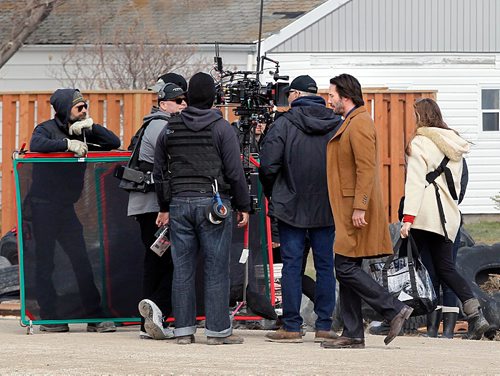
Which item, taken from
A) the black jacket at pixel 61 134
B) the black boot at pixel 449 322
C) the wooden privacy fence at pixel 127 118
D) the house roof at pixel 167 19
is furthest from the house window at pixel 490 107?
the black jacket at pixel 61 134

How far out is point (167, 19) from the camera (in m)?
28.8

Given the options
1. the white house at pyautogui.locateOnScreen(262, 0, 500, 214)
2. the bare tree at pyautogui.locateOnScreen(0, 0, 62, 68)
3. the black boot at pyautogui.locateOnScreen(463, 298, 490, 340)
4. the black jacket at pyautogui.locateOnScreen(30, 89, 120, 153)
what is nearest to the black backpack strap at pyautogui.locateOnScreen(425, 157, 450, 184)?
the black boot at pyautogui.locateOnScreen(463, 298, 490, 340)

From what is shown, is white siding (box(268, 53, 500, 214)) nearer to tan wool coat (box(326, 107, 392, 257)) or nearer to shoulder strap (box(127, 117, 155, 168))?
shoulder strap (box(127, 117, 155, 168))

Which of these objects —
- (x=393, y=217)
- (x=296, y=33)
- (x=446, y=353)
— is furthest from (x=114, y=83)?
(x=446, y=353)

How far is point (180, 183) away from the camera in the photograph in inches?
374

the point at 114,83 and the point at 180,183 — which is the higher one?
the point at 114,83

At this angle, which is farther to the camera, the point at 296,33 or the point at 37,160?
the point at 296,33

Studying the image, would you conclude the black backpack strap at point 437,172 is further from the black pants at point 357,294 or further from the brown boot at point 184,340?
the brown boot at point 184,340

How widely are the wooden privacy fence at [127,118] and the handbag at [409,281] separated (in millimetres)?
5722

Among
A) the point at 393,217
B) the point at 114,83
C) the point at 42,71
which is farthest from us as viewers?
the point at 42,71

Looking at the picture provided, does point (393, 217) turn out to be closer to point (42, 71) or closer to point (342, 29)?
point (342, 29)

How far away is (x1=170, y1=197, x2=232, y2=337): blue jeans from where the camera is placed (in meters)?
9.52

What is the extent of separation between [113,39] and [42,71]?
1.82 m

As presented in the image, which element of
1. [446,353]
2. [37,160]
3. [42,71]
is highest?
[42,71]
